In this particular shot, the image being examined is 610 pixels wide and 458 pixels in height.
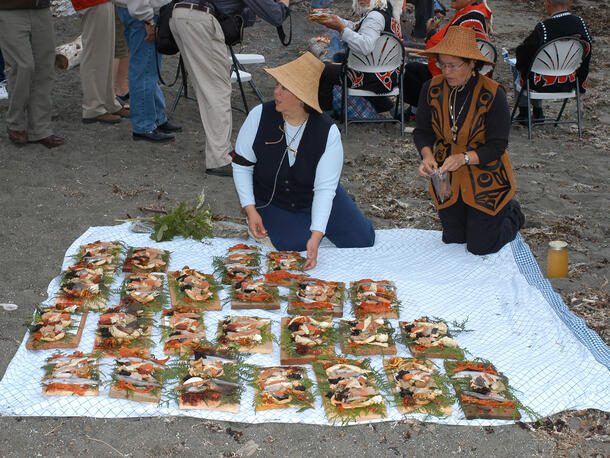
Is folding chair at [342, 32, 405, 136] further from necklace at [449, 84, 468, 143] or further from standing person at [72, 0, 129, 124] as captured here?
necklace at [449, 84, 468, 143]

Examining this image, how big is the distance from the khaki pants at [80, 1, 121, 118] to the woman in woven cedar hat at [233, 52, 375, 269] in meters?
2.96

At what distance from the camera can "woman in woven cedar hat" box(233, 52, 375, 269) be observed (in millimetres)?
3969

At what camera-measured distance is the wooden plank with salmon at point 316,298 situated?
3.77m

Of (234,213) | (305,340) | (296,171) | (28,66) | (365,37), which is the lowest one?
(234,213)

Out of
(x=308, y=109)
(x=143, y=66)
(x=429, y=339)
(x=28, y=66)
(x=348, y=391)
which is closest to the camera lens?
(x=348, y=391)

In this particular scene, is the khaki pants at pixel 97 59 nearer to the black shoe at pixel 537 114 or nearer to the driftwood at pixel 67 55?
the driftwood at pixel 67 55

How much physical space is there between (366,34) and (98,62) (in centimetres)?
258

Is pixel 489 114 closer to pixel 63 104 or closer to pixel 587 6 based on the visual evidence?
pixel 63 104

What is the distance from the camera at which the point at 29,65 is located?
19.1 ft

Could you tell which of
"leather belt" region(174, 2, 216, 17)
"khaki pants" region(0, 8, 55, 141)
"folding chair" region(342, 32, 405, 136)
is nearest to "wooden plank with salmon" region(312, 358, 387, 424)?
"leather belt" region(174, 2, 216, 17)

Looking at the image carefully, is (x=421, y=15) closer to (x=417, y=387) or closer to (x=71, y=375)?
(x=417, y=387)

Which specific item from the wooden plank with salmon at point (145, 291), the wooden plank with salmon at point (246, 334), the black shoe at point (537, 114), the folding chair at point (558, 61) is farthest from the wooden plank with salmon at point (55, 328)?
the black shoe at point (537, 114)

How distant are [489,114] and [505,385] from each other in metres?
1.73

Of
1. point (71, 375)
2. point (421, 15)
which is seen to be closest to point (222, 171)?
point (71, 375)
